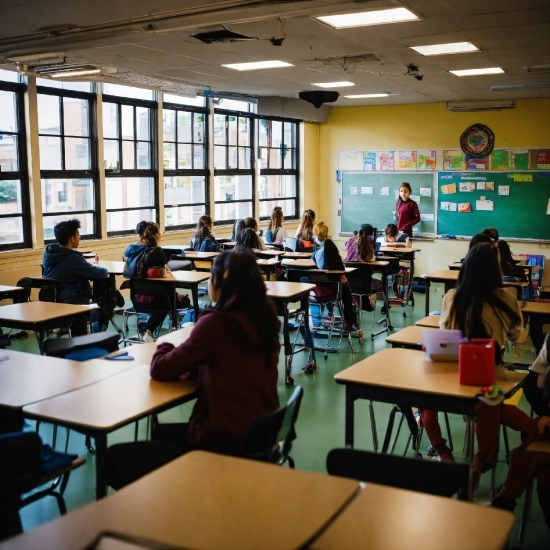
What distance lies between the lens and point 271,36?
6312 millimetres

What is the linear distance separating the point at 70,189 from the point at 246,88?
3182 millimetres

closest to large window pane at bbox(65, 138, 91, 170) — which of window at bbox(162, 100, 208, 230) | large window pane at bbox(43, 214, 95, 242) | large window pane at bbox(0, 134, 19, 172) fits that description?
large window pane at bbox(43, 214, 95, 242)

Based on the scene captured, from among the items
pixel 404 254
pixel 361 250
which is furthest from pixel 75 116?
pixel 404 254

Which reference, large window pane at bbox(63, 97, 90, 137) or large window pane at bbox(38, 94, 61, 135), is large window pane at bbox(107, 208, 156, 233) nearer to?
large window pane at bbox(63, 97, 90, 137)

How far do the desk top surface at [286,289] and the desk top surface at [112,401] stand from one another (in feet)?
7.53

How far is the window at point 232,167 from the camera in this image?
11.5 m

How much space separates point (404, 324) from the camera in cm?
827

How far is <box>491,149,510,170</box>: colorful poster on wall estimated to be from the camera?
38.9ft

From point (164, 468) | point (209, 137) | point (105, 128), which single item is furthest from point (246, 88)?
point (164, 468)

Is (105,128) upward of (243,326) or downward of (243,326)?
upward

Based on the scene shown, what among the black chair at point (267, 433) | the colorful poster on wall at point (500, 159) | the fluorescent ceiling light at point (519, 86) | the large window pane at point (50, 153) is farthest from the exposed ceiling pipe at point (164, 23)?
the colorful poster on wall at point (500, 159)

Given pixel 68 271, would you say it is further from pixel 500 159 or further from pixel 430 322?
pixel 500 159

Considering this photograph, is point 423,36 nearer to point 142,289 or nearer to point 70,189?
point 142,289

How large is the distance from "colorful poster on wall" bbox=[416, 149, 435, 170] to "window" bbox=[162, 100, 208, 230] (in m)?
3.89
